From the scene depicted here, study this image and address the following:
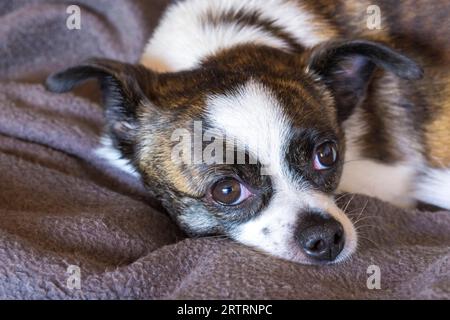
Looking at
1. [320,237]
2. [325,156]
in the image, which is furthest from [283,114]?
[320,237]

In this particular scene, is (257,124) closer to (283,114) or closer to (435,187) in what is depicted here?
(283,114)

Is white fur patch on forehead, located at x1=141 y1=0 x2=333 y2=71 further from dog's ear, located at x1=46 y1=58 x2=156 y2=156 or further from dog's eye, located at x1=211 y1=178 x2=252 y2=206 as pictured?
dog's eye, located at x1=211 y1=178 x2=252 y2=206

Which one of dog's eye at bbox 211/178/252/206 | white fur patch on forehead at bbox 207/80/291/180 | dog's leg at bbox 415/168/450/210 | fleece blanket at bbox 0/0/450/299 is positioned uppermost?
white fur patch on forehead at bbox 207/80/291/180

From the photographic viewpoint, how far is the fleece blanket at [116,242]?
1.43 meters

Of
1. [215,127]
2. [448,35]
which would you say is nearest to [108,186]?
[215,127]

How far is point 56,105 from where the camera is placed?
88.4 inches

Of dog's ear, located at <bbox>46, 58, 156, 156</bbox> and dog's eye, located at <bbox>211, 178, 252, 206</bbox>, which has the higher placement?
dog's ear, located at <bbox>46, 58, 156, 156</bbox>

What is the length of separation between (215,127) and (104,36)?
1.15m

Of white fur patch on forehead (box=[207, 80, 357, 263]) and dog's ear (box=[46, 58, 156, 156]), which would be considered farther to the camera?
dog's ear (box=[46, 58, 156, 156])

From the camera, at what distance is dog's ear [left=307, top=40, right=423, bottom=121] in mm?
1710

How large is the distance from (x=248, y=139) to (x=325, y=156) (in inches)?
9.0

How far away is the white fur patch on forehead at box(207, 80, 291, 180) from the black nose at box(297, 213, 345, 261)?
5.4 inches

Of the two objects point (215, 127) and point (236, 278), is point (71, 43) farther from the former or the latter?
point (236, 278)

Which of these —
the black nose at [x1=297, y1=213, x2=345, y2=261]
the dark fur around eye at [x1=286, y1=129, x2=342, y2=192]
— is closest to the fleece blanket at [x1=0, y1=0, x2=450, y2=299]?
the black nose at [x1=297, y1=213, x2=345, y2=261]
